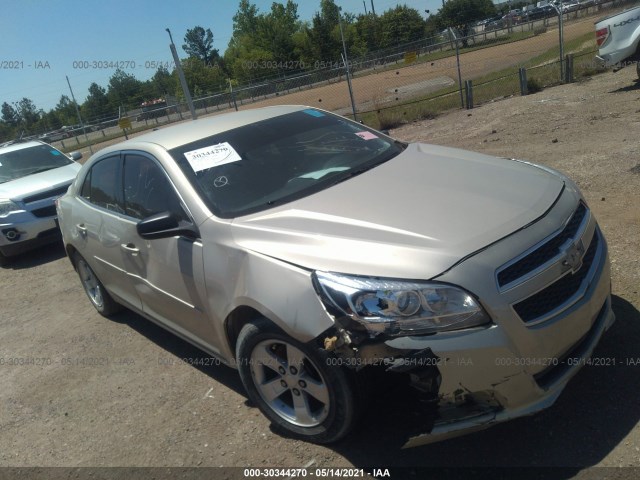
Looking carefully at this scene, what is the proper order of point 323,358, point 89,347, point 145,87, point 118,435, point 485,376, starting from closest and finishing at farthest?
point 485,376 < point 323,358 < point 118,435 < point 89,347 < point 145,87

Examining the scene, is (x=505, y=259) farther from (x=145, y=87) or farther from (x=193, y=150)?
(x=145, y=87)

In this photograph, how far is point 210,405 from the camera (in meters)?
3.65

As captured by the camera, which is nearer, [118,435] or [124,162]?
[118,435]

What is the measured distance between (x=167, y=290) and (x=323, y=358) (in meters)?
1.53

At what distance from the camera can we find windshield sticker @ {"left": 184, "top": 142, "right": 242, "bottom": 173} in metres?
3.61

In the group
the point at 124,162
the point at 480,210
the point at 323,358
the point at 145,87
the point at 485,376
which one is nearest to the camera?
the point at 485,376

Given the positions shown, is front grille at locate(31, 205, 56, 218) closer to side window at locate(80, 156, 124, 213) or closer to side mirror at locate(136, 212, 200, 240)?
side window at locate(80, 156, 124, 213)

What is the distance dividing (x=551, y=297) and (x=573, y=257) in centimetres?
26

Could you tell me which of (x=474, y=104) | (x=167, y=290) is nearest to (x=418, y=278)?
(x=167, y=290)

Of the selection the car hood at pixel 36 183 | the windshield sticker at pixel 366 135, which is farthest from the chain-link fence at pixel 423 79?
the windshield sticker at pixel 366 135

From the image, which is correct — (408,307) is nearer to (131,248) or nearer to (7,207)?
(131,248)

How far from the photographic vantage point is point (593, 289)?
2.75m

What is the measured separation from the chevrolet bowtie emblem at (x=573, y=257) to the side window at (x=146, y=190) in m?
2.13

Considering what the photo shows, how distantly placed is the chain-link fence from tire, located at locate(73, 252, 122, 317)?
9589 millimetres
